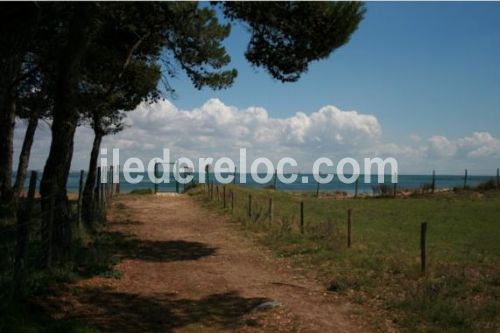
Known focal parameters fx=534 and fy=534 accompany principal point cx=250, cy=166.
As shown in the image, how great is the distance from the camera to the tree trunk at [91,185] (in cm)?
1642

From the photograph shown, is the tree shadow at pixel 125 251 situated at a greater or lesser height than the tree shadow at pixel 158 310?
greater

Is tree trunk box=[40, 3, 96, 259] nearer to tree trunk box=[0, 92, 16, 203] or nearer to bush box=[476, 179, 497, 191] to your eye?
tree trunk box=[0, 92, 16, 203]

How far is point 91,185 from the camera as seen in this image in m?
17.3

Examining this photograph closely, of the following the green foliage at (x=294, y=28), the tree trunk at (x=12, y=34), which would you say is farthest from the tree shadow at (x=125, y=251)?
the green foliage at (x=294, y=28)

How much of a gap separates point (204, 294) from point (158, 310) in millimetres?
1311

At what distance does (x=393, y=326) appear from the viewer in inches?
320

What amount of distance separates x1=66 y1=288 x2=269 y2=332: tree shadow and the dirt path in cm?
1

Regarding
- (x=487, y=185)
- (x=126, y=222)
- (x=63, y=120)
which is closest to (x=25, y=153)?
(x=126, y=222)

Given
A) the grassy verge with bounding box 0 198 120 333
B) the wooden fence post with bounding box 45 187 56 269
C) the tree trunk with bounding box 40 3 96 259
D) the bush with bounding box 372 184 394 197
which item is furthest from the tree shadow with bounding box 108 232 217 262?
the bush with bounding box 372 184 394 197

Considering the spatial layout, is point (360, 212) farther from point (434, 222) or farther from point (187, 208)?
point (187, 208)

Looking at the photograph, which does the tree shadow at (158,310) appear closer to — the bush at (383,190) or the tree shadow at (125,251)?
the tree shadow at (125,251)

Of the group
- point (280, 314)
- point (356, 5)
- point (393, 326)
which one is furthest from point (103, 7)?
point (393, 326)

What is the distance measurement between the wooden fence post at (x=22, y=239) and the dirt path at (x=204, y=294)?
94cm

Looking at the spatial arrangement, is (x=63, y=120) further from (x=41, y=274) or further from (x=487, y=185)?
(x=487, y=185)
